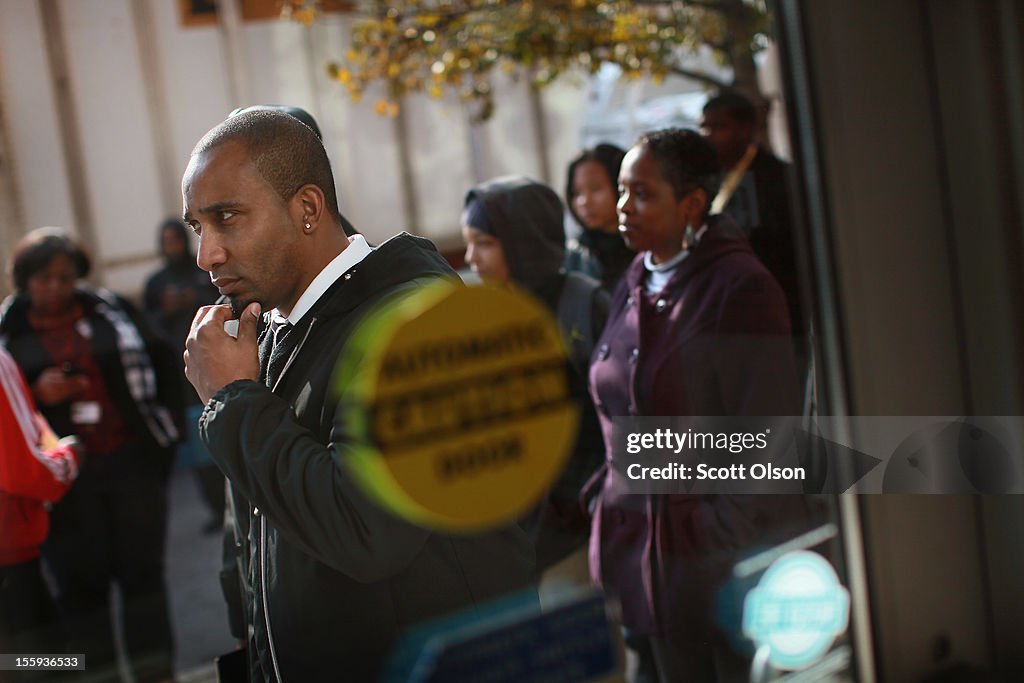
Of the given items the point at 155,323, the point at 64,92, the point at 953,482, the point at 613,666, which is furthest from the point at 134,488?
the point at 953,482

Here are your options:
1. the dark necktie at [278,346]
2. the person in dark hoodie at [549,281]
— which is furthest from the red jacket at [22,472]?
the person in dark hoodie at [549,281]

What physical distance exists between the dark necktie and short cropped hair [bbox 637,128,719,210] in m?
0.95

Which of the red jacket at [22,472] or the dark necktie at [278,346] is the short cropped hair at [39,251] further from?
the dark necktie at [278,346]

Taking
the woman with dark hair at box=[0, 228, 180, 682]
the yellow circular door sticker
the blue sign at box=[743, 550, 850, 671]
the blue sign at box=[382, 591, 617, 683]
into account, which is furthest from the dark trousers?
the blue sign at box=[743, 550, 850, 671]

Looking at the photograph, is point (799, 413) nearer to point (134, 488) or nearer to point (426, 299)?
point (426, 299)

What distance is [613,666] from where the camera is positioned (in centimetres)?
230

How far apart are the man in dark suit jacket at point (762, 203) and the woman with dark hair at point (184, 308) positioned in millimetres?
1076

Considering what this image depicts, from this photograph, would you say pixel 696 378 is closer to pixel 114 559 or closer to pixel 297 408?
pixel 297 408

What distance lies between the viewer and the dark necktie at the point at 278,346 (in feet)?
5.82

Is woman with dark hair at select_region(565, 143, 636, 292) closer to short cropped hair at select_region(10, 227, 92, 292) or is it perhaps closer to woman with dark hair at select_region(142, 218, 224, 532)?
woman with dark hair at select_region(142, 218, 224, 532)

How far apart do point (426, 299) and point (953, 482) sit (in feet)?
4.25

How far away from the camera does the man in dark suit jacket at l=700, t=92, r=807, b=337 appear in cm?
241

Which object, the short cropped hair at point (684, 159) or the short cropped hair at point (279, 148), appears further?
the short cropped hair at point (684, 159)

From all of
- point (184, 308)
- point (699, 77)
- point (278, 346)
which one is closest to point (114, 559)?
point (184, 308)
